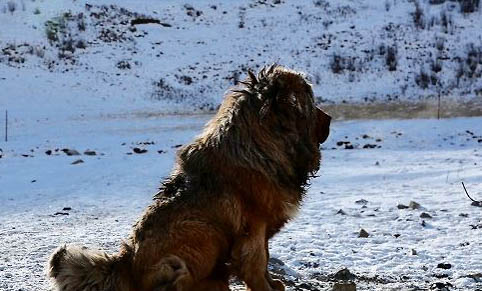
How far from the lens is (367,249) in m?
8.14

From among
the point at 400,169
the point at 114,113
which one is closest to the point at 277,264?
the point at 400,169

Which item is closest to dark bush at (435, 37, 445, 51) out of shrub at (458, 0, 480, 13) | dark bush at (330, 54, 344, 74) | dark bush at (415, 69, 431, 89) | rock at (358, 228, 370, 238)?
dark bush at (415, 69, 431, 89)

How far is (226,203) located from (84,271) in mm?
1013

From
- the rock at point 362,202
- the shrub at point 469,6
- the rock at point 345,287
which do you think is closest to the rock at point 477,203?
the rock at point 362,202

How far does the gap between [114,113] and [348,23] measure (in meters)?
17.7

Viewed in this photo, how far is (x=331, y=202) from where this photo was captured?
11523 mm

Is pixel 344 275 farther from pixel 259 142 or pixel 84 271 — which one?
pixel 84 271

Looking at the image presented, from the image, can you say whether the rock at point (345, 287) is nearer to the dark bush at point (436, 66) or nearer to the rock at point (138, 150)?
the rock at point (138, 150)

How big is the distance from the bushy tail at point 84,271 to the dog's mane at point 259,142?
60 cm

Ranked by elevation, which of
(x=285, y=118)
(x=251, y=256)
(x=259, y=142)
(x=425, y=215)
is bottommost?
(x=425, y=215)

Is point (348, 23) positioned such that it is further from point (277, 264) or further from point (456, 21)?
point (277, 264)

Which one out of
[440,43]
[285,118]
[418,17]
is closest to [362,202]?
[285,118]

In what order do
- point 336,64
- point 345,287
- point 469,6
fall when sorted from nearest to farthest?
1. point 345,287
2. point 336,64
3. point 469,6

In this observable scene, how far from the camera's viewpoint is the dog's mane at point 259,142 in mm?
4832
